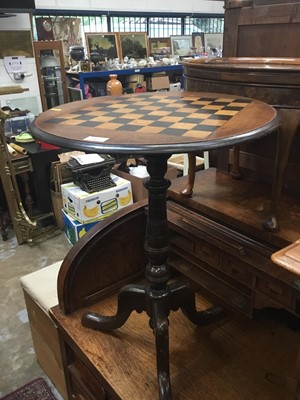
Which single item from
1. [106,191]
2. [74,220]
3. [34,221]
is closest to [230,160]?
[106,191]

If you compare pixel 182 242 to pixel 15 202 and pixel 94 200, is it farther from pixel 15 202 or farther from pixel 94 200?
pixel 15 202

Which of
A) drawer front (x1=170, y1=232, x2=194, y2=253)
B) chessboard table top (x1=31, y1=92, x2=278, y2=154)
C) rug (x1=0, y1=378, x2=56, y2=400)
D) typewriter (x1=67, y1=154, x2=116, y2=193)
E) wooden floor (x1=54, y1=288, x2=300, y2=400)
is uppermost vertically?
chessboard table top (x1=31, y1=92, x2=278, y2=154)

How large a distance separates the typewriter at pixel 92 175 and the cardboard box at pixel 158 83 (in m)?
3.08

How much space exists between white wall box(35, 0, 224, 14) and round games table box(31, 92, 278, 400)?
12.6 ft

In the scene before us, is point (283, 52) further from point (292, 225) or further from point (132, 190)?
point (132, 190)

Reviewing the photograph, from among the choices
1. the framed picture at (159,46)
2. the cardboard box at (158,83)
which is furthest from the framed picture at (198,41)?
the cardboard box at (158,83)

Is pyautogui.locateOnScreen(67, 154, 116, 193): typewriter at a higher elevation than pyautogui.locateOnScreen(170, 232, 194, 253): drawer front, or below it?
below

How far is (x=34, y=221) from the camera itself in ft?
9.68

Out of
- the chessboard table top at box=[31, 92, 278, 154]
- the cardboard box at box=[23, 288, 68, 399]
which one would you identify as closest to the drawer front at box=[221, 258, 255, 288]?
the chessboard table top at box=[31, 92, 278, 154]

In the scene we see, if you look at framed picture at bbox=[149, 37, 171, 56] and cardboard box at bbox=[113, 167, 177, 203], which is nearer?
cardboard box at bbox=[113, 167, 177, 203]

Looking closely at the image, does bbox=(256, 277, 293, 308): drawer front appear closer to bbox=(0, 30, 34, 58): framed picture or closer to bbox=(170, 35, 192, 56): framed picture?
bbox=(0, 30, 34, 58): framed picture

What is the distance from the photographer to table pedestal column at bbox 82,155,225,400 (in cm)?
96

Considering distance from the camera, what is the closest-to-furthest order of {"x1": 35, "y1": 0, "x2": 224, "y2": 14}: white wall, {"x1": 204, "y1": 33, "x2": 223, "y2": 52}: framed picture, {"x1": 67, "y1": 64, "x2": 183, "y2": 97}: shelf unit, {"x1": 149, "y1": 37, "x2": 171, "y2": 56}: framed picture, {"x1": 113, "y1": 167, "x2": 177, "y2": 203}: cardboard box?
{"x1": 113, "y1": 167, "x2": 177, "y2": 203}: cardboard box, {"x1": 67, "y1": 64, "x2": 183, "y2": 97}: shelf unit, {"x1": 35, "y1": 0, "x2": 224, "y2": 14}: white wall, {"x1": 149, "y1": 37, "x2": 171, "y2": 56}: framed picture, {"x1": 204, "y1": 33, "x2": 223, "y2": 52}: framed picture

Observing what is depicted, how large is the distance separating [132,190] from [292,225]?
1.90 metres
